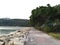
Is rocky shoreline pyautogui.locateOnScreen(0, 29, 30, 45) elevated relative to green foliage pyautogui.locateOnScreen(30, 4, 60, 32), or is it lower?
lower

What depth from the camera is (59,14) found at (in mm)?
47062

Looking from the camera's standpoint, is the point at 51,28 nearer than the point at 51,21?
Yes

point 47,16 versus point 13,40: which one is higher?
point 47,16

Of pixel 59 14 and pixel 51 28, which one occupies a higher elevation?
pixel 59 14

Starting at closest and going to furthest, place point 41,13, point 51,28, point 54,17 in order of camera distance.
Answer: point 51,28, point 54,17, point 41,13

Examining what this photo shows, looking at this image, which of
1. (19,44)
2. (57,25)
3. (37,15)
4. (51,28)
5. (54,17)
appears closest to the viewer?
(19,44)

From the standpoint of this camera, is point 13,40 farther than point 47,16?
No

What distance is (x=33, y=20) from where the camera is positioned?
74.4 m

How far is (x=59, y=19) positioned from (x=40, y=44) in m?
29.7

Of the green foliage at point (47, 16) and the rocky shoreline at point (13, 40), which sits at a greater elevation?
the green foliage at point (47, 16)

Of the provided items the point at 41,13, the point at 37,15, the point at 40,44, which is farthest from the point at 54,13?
the point at 40,44

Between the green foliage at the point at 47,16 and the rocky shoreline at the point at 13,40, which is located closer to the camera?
the rocky shoreline at the point at 13,40

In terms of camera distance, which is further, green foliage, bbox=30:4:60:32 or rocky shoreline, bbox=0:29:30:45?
green foliage, bbox=30:4:60:32

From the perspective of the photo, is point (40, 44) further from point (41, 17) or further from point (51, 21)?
point (41, 17)
